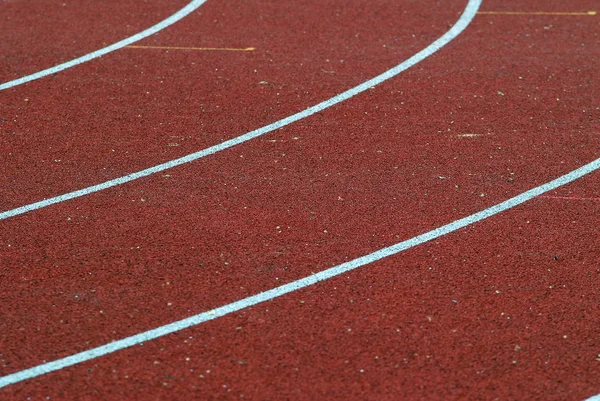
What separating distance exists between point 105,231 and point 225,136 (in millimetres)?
1402

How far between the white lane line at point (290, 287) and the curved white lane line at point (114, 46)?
350 centimetres

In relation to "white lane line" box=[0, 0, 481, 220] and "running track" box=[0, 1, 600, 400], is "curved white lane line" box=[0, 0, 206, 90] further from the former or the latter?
"white lane line" box=[0, 0, 481, 220]

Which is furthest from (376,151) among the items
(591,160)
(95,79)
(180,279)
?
(95,79)

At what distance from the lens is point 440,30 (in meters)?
8.17

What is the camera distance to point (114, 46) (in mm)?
7805

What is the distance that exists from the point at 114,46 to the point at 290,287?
3904mm

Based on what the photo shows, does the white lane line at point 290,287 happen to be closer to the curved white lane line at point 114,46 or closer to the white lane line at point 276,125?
the white lane line at point 276,125

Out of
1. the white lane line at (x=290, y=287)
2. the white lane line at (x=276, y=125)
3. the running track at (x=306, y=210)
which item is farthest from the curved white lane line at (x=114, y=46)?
the white lane line at (x=290, y=287)

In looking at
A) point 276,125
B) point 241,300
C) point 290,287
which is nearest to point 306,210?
point 290,287

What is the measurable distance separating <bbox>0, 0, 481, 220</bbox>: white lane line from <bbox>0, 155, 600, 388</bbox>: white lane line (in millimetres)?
1492

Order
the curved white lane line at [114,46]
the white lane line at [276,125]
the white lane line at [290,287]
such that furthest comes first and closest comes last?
the curved white lane line at [114,46] → the white lane line at [276,125] → the white lane line at [290,287]

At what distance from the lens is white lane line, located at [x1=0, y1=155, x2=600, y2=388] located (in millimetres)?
4078

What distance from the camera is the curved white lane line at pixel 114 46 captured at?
7.21 metres

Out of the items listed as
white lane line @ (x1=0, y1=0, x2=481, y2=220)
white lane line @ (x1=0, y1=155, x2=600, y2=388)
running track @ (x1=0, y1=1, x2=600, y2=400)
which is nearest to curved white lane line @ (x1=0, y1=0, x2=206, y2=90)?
running track @ (x1=0, y1=1, x2=600, y2=400)
